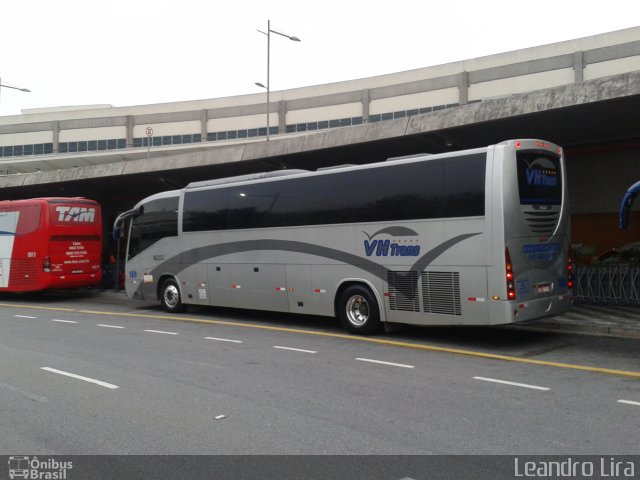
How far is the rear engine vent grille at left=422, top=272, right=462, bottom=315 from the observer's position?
986 cm

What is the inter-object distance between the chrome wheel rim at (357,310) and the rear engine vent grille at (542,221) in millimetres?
3553

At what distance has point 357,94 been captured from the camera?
6159 centimetres

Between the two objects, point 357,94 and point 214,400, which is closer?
point 214,400

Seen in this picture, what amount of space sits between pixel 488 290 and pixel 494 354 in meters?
1.06

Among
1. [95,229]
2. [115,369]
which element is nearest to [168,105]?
[95,229]

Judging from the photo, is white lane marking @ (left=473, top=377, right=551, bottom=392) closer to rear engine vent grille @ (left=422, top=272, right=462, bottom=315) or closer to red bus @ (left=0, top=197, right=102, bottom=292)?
rear engine vent grille @ (left=422, top=272, right=462, bottom=315)

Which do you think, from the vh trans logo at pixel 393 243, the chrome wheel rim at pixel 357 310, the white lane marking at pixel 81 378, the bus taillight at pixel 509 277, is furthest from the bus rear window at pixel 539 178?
the white lane marking at pixel 81 378

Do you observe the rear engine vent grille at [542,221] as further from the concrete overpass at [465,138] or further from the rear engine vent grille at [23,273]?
the rear engine vent grille at [23,273]

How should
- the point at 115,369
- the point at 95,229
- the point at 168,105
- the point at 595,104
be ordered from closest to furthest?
the point at 115,369
the point at 595,104
the point at 95,229
the point at 168,105

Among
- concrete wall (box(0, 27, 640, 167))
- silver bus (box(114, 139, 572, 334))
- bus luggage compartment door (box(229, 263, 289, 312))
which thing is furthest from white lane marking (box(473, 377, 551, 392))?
concrete wall (box(0, 27, 640, 167))

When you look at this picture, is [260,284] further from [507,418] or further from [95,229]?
[95,229]

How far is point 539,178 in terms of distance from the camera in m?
9.80
